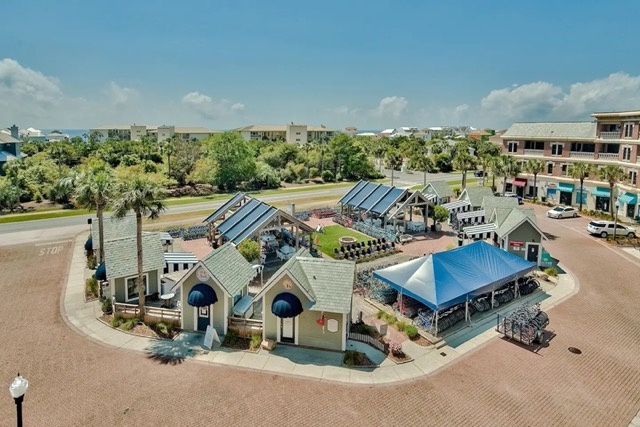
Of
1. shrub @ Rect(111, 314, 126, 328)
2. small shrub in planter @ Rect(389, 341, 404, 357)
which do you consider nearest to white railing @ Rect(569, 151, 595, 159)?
small shrub in planter @ Rect(389, 341, 404, 357)

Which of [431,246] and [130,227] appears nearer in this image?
[130,227]

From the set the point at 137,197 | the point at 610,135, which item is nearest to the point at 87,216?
the point at 137,197

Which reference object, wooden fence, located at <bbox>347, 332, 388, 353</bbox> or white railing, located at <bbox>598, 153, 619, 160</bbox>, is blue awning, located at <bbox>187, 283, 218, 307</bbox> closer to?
wooden fence, located at <bbox>347, 332, 388, 353</bbox>

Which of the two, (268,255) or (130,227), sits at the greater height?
(130,227)

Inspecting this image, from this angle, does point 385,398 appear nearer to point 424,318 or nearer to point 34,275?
point 424,318

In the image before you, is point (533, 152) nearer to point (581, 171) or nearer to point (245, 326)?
point (581, 171)

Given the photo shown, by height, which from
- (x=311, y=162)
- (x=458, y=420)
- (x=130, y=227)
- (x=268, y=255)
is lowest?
(x=458, y=420)

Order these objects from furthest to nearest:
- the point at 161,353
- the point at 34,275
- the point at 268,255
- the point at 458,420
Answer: the point at 268,255 < the point at 34,275 < the point at 161,353 < the point at 458,420

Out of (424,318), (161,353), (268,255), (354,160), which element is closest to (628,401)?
(424,318)

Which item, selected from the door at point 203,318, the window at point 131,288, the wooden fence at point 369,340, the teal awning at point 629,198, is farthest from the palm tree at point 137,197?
the teal awning at point 629,198

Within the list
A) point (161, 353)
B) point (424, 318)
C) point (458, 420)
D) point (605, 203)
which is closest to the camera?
point (458, 420)
